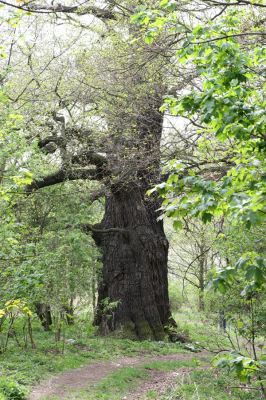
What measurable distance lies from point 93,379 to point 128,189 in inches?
251

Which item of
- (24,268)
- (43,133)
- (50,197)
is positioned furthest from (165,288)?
(24,268)

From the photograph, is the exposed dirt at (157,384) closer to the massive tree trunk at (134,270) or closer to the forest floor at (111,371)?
the forest floor at (111,371)

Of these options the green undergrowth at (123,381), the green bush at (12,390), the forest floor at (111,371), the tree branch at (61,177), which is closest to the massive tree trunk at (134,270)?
the forest floor at (111,371)

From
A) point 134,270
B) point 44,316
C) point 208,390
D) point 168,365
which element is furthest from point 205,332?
point 208,390

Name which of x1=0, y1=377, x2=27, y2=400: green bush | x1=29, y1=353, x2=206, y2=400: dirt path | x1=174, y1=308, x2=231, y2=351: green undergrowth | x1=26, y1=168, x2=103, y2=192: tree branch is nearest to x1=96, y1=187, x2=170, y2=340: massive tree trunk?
x1=174, y1=308, x2=231, y2=351: green undergrowth

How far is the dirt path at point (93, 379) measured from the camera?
7.79 meters

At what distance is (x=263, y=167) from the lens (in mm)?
3770

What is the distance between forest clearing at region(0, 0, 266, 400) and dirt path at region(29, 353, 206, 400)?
0.05 metres

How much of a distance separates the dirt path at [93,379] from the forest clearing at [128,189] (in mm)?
46

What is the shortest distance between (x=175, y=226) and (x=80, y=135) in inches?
372

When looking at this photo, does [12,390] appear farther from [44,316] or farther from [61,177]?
[61,177]

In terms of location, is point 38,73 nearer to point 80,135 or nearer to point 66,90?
point 66,90

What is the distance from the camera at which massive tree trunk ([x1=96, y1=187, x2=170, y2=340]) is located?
13758 millimetres

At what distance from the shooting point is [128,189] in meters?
14.0
